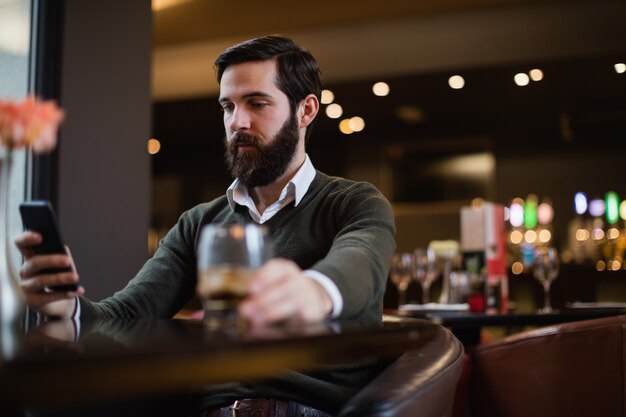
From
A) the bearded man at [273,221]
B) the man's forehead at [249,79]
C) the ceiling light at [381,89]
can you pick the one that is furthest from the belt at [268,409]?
the ceiling light at [381,89]

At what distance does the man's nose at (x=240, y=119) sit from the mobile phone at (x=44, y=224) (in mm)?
539

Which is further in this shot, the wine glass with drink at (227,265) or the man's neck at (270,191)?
the man's neck at (270,191)

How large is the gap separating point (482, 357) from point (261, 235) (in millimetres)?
1527

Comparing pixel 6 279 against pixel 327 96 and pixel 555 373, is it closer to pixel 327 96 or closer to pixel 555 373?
pixel 555 373

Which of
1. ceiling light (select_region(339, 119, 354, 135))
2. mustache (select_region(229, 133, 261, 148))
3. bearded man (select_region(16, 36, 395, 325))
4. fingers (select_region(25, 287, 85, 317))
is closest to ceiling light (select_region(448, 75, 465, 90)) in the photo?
ceiling light (select_region(339, 119, 354, 135))

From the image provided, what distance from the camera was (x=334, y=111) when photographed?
26.9 feet

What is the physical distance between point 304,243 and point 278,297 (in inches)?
26.7

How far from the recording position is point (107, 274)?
2.82 meters

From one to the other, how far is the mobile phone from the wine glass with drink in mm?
280

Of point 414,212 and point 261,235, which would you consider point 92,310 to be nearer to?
point 261,235

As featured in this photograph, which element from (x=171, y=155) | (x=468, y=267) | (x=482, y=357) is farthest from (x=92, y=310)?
(x=171, y=155)

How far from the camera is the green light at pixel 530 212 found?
8539 mm

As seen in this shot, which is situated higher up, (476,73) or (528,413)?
(476,73)

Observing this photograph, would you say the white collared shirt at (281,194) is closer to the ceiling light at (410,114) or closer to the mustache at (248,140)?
the mustache at (248,140)
